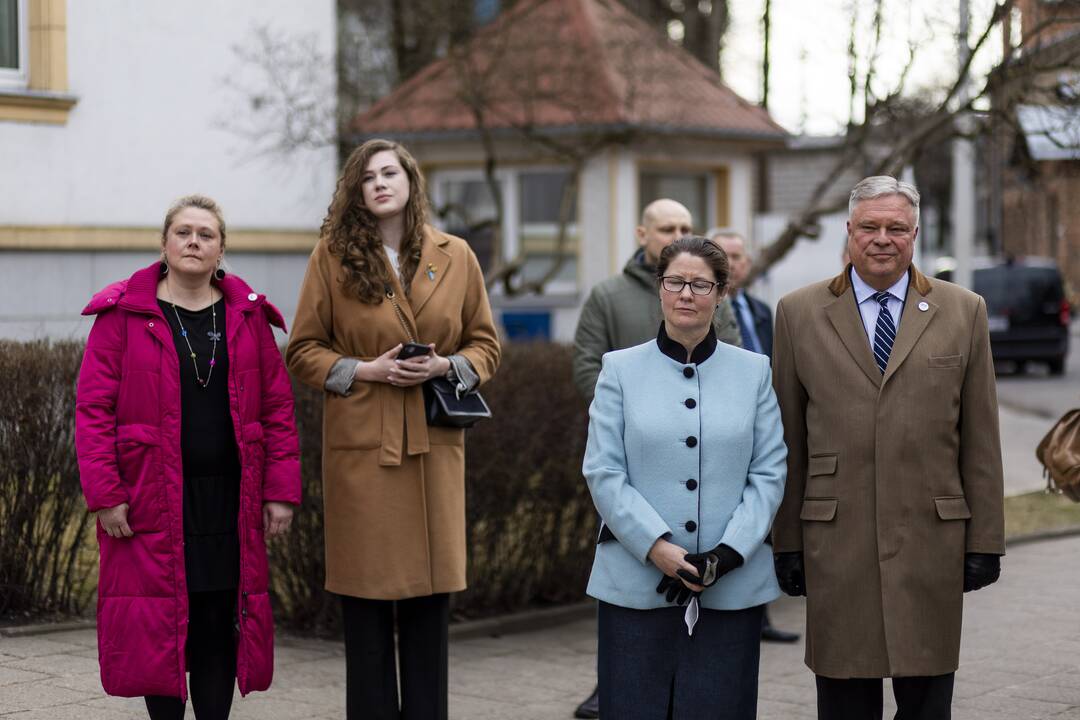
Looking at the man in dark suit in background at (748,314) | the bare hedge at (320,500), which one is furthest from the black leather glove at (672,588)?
the man in dark suit in background at (748,314)

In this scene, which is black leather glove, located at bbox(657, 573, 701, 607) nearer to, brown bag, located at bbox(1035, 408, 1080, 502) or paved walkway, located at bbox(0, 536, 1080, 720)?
brown bag, located at bbox(1035, 408, 1080, 502)

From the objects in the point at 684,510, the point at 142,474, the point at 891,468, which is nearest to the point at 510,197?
the point at 142,474

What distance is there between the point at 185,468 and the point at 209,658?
0.69 m

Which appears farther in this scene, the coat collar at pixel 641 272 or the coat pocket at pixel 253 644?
the coat collar at pixel 641 272

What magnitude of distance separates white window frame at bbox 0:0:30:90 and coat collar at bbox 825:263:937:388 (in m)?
9.28

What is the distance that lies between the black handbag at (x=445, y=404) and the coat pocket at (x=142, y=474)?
3.10 ft

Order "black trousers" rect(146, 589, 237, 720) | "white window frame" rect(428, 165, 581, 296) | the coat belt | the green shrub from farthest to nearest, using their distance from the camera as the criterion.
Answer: "white window frame" rect(428, 165, 581, 296) → the green shrub → the coat belt → "black trousers" rect(146, 589, 237, 720)

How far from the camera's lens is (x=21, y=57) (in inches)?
496

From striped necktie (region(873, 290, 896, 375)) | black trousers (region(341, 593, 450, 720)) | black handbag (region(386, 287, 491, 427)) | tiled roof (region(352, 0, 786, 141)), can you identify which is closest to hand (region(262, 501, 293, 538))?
black trousers (region(341, 593, 450, 720))

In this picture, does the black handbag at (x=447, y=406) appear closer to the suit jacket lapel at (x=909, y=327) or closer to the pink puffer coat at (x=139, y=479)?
the pink puffer coat at (x=139, y=479)

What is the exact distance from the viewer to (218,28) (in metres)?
14.0

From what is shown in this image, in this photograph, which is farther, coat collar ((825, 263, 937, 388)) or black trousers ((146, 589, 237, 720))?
black trousers ((146, 589, 237, 720))

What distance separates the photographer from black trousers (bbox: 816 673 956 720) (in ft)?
15.9

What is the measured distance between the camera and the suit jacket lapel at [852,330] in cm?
475
